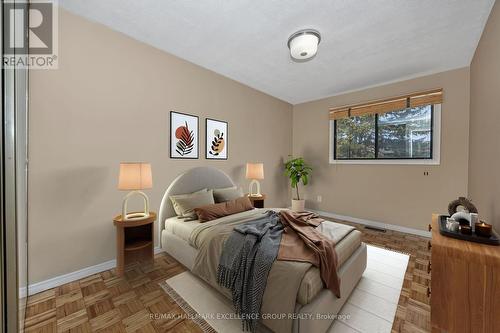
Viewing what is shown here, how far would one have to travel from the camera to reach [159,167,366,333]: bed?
1.28 meters

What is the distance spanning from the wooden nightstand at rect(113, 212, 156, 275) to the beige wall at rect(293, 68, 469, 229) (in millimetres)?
3627

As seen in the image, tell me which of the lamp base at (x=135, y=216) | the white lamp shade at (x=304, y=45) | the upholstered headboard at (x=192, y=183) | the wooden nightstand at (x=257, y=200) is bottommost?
the wooden nightstand at (x=257, y=200)

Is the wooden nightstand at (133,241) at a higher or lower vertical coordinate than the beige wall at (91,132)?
lower

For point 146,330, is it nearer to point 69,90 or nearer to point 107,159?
point 107,159

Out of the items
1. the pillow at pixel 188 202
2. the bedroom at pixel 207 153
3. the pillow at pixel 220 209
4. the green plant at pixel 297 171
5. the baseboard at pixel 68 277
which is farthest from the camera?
the green plant at pixel 297 171

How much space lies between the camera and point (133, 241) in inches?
91.5

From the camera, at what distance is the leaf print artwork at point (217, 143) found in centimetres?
330

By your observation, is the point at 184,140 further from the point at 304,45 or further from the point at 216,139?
the point at 304,45

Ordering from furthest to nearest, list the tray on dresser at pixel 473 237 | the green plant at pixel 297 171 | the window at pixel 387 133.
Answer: the green plant at pixel 297 171
the window at pixel 387 133
the tray on dresser at pixel 473 237

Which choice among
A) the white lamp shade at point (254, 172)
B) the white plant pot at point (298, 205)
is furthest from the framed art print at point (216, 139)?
the white plant pot at point (298, 205)

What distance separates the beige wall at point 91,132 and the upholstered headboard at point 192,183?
98 millimetres

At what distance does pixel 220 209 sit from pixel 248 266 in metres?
1.13

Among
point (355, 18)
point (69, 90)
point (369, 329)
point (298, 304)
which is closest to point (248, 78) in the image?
point (355, 18)

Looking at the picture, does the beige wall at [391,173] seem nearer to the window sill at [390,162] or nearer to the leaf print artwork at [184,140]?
the window sill at [390,162]
